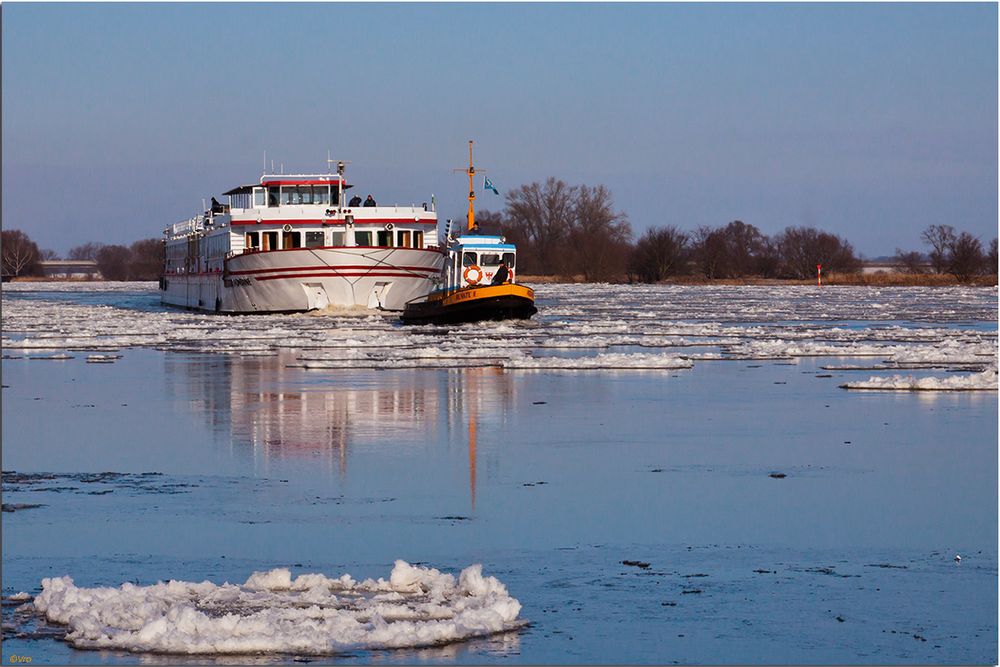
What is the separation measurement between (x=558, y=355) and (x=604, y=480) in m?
14.8

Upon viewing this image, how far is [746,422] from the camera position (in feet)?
48.9

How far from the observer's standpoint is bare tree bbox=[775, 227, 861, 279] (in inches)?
4567

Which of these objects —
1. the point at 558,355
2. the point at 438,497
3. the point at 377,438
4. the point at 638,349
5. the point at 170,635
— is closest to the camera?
the point at 170,635

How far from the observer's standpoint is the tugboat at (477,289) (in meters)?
38.0

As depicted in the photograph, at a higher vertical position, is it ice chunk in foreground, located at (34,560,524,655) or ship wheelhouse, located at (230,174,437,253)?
ship wheelhouse, located at (230,174,437,253)

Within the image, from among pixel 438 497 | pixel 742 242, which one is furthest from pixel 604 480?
pixel 742 242

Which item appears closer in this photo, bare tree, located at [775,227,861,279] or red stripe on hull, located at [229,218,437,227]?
red stripe on hull, located at [229,218,437,227]

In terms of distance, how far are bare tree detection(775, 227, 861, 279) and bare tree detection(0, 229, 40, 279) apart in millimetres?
77527

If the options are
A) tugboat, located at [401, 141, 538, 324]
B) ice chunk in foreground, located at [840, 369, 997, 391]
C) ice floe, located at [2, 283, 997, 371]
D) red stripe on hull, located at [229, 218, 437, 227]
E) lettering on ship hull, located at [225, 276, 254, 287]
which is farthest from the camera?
lettering on ship hull, located at [225, 276, 254, 287]

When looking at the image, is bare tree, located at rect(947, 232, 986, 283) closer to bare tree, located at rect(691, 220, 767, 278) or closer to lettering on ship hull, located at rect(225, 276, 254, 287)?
bare tree, located at rect(691, 220, 767, 278)

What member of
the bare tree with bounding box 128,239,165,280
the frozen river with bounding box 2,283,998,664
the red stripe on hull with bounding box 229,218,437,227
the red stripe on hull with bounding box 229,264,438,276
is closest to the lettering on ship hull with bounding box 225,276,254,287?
the red stripe on hull with bounding box 229,264,438,276

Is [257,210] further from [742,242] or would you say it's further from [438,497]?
[742,242]

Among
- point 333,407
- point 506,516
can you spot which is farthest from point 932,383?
point 506,516

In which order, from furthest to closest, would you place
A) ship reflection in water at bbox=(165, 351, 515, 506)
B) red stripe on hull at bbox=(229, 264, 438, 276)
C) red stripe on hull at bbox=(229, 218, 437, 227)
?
1. red stripe on hull at bbox=(229, 218, 437, 227)
2. red stripe on hull at bbox=(229, 264, 438, 276)
3. ship reflection in water at bbox=(165, 351, 515, 506)
